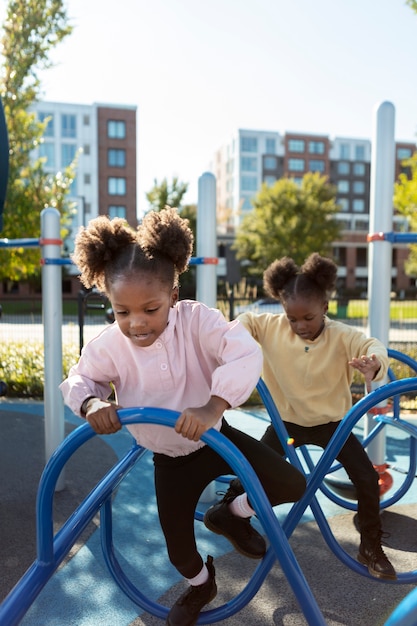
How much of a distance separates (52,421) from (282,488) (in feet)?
6.49

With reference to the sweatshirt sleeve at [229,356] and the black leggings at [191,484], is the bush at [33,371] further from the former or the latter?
the sweatshirt sleeve at [229,356]

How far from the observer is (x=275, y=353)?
288 cm

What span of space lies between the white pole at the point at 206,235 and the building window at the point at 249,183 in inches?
2371

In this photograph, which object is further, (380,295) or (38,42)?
(38,42)

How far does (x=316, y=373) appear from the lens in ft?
8.98

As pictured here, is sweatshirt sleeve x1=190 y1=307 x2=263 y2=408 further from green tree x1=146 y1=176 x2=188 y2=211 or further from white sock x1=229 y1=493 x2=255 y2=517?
green tree x1=146 y1=176 x2=188 y2=211

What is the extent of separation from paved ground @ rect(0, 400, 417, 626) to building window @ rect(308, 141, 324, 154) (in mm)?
60568

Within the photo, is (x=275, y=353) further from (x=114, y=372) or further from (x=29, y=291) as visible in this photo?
(x=29, y=291)

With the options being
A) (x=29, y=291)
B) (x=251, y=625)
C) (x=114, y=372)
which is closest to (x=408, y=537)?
(x=251, y=625)

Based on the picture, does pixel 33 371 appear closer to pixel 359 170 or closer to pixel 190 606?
pixel 190 606

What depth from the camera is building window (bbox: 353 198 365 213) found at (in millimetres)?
61309

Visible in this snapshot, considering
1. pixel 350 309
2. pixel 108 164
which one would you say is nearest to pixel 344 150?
pixel 108 164

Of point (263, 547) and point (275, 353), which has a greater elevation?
point (275, 353)

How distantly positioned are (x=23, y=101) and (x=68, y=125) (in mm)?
38660
